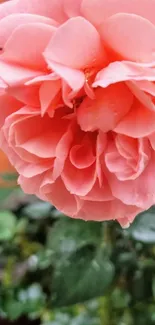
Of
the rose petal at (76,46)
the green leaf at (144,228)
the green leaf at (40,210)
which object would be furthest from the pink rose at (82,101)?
the green leaf at (40,210)

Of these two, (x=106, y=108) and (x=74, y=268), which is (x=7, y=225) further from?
(x=106, y=108)

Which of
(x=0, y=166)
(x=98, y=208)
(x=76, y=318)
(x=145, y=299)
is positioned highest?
(x=98, y=208)

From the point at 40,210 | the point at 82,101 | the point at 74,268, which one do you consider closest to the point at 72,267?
the point at 74,268

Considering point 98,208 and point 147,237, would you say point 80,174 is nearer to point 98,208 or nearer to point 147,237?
point 98,208

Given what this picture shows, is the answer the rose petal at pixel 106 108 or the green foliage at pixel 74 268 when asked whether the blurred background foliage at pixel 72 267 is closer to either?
the green foliage at pixel 74 268

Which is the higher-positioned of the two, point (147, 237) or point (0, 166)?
point (147, 237)

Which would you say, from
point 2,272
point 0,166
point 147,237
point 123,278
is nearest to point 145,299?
point 123,278

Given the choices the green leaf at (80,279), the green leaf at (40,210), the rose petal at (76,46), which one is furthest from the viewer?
the green leaf at (40,210)
